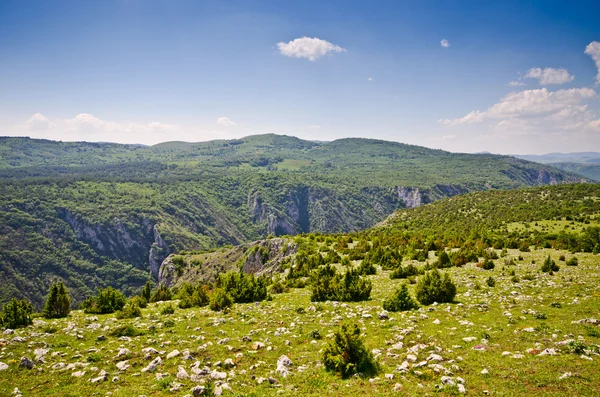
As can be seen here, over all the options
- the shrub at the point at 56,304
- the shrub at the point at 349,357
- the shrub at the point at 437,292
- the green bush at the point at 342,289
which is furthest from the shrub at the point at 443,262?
the shrub at the point at 56,304

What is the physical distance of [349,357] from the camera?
9.47 meters

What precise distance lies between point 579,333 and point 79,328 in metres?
19.3

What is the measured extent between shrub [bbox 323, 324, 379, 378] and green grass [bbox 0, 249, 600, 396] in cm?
37

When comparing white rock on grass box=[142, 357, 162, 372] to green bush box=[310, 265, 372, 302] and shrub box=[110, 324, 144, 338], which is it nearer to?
shrub box=[110, 324, 144, 338]

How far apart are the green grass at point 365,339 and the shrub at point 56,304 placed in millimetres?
715

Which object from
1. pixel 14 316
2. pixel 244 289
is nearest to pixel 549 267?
pixel 244 289

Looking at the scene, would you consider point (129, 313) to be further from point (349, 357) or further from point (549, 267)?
point (549, 267)

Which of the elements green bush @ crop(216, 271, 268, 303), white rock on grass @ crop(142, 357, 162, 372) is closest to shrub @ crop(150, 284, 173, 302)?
green bush @ crop(216, 271, 268, 303)

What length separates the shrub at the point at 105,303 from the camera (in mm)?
17891

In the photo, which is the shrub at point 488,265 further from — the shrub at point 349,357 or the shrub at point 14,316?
the shrub at point 14,316

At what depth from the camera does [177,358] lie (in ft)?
35.0

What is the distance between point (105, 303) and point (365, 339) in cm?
1499

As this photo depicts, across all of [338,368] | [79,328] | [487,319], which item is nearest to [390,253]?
[487,319]

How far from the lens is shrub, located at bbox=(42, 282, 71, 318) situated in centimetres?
1644
